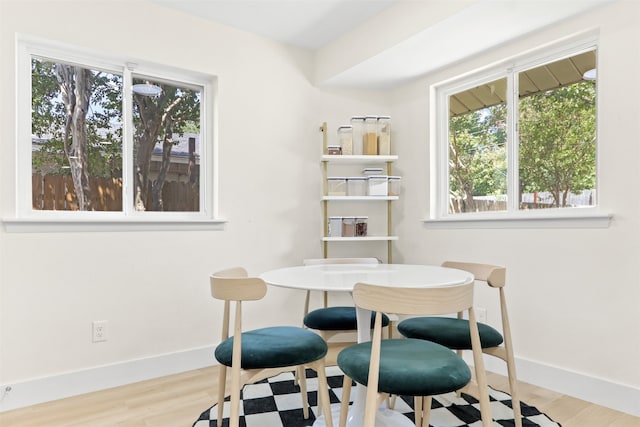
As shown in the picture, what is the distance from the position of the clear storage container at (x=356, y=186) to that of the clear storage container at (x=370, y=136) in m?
0.22

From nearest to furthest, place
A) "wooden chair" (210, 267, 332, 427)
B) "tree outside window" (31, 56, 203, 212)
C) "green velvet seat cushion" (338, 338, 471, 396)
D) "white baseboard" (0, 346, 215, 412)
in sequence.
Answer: "green velvet seat cushion" (338, 338, 471, 396) < "wooden chair" (210, 267, 332, 427) < "white baseboard" (0, 346, 215, 412) < "tree outside window" (31, 56, 203, 212)

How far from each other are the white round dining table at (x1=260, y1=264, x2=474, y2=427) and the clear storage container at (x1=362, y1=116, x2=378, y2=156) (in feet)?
4.37

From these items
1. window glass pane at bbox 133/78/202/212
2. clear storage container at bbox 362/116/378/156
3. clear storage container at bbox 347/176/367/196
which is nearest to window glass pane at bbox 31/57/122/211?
window glass pane at bbox 133/78/202/212

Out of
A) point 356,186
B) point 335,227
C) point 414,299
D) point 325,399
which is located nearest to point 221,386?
point 325,399

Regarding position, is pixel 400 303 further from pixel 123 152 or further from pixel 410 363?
pixel 123 152

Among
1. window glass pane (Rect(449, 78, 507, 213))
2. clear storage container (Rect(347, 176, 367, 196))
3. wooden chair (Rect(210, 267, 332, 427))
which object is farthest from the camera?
clear storage container (Rect(347, 176, 367, 196))

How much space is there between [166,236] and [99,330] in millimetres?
674

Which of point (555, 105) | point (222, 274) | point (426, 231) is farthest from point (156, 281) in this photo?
point (555, 105)

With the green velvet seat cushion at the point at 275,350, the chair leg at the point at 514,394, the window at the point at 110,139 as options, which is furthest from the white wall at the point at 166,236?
the chair leg at the point at 514,394

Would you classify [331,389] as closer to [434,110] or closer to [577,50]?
[434,110]

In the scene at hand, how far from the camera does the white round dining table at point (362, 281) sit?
165cm

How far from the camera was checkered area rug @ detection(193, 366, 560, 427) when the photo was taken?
79.5 inches

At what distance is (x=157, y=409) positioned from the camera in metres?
2.21

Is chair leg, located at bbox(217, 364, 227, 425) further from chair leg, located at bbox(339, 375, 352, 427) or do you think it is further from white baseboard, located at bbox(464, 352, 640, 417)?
white baseboard, located at bbox(464, 352, 640, 417)
